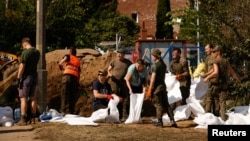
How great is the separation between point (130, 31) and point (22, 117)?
35.5 m

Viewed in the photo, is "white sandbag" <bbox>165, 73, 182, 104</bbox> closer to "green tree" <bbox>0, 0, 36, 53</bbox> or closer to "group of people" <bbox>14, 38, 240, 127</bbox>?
"group of people" <bbox>14, 38, 240, 127</bbox>

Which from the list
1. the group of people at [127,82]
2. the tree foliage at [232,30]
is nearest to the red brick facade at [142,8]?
the tree foliage at [232,30]

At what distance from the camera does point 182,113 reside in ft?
43.0

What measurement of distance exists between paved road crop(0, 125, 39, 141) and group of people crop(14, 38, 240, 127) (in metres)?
0.48

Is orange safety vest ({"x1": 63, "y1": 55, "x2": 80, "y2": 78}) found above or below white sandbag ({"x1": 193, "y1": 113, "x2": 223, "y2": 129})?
above

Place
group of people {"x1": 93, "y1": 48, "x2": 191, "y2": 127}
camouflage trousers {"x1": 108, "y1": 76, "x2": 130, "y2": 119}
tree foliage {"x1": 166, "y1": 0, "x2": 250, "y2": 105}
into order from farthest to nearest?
1. tree foliage {"x1": 166, "y1": 0, "x2": 250, "y2": 105}
2. camouflage trousers {"x1": 108, "y1": 76, "x2": 130, "y2": 119}
3. group of people {"x1": 93, "y1": 48, "x2": 191, "y2": 127}

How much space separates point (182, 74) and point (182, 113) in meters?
0.93

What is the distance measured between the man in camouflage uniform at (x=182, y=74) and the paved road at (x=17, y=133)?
12.7 feet

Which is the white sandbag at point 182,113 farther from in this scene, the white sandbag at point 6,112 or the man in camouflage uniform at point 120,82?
the white sandbag at point 6,112

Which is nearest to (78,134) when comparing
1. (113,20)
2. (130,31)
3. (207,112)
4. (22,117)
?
(22,117)

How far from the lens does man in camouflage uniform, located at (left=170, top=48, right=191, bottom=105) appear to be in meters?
13.4

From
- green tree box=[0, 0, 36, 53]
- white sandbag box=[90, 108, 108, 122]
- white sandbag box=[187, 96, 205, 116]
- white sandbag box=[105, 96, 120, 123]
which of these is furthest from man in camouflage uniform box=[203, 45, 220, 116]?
green tree box=[0, 0, 36, 53]

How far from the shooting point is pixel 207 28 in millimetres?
15789

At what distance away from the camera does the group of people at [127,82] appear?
1176 centimetres
